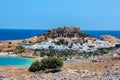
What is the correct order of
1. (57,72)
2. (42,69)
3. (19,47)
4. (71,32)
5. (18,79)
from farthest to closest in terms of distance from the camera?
(71,32), (19,47), (42,69), (57,72), (18,79)

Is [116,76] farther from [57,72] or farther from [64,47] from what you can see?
[64,47]

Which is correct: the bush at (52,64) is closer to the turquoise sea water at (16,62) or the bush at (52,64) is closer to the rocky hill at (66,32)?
the turquoise sea water at (16,62)

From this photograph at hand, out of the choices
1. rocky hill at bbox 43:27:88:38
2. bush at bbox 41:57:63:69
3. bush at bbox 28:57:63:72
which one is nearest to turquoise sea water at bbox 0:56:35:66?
bush at bbox 28:57:63:72

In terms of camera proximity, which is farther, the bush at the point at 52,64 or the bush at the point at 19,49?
the bush at the point at 19,49

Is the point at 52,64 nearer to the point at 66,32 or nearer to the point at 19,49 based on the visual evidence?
the point at 19,49

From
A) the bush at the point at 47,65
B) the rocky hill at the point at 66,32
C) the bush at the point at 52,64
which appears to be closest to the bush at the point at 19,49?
the rocky hill at the point at 66,32

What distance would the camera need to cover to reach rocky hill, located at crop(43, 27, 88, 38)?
124081 mm

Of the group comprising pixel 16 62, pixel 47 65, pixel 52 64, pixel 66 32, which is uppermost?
pixel 66 32

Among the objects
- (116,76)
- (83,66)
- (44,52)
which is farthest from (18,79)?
(44,52)

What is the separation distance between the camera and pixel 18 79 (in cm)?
3488

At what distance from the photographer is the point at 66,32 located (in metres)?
124

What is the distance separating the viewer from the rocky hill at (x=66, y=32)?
124 m

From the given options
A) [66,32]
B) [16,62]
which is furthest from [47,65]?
[66,32]

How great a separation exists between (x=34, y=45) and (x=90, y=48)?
684 inches
